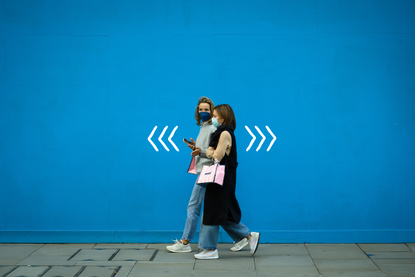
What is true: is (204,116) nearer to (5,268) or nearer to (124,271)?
(124,271)

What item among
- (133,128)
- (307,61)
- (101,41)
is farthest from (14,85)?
(307,61)

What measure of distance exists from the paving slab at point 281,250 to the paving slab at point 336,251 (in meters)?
0.10

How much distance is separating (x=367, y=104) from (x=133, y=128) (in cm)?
301

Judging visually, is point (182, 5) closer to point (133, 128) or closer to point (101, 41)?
point (101, 41)

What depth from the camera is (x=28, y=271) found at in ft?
13.0

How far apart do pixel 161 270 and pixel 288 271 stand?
1.28 meters

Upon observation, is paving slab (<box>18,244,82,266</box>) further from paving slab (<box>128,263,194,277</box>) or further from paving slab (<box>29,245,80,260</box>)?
paving slab (<box>128,263,194,277</box>)

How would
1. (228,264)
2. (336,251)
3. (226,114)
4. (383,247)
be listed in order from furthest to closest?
(383,247) < (336,251) < (226,114) < (228,264)

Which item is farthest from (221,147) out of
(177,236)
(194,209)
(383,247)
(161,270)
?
(383,247)

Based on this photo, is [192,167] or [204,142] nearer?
[204,142]

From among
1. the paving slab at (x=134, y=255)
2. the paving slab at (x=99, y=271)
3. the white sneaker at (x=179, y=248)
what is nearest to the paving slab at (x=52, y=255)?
the paving slab at (x=99, y=271)

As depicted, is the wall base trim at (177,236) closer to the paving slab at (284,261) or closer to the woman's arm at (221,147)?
the paving slab at (284,261)

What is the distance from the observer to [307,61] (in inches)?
199

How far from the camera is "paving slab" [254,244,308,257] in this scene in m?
4.59
